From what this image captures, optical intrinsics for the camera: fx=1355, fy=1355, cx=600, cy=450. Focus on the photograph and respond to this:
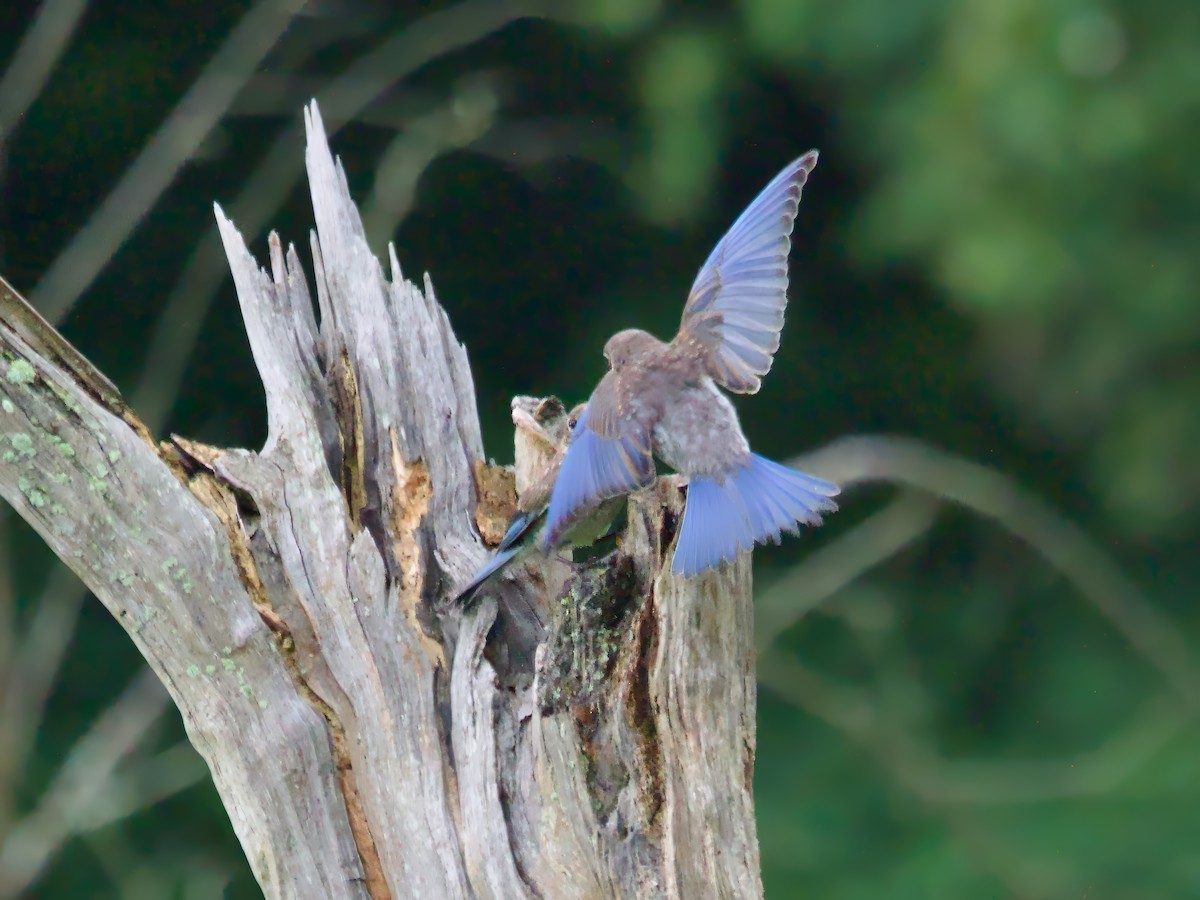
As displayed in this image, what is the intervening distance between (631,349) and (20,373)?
2.96 ft

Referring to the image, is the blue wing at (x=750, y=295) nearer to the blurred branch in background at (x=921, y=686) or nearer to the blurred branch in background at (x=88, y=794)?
the blurred branch in background at (x=921, y=686)

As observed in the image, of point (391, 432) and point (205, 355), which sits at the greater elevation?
point (205, 355)

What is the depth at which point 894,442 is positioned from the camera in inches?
179

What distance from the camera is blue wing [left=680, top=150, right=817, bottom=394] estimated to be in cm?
205

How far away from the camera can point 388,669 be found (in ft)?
6.40

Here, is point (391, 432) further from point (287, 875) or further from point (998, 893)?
point (998, 893)

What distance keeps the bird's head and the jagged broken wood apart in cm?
24

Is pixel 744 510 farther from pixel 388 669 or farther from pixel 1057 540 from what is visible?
pixel 1057 540

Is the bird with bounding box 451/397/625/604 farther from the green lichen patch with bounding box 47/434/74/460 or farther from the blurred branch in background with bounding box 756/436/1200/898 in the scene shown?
the blurred branch in background with bounding box 756/436/1200/898

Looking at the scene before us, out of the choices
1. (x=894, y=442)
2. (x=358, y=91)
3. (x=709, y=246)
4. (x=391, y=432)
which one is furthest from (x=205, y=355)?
(x=391, y=432)

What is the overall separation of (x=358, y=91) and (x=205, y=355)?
1.04m

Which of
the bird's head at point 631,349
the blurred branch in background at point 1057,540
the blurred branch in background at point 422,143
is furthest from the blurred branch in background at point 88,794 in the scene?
the bird's head at point 631,349

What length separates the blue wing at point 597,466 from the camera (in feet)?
6.15

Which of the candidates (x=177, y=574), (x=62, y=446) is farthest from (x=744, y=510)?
(x=62, y=446)
